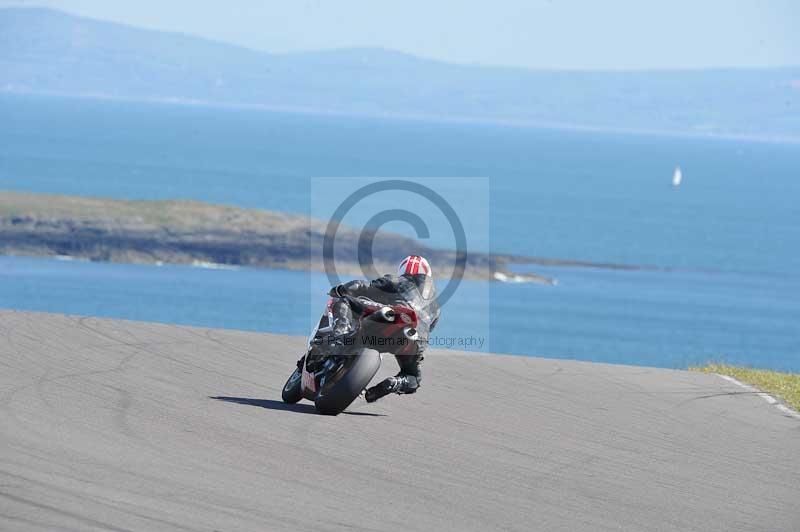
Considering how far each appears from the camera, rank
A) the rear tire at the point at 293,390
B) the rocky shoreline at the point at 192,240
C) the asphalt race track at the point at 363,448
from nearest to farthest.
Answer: the asphalt race track at the point at 363,448, the rear tire at the point at 293,390, the rocky shoreline at the point at 192,240

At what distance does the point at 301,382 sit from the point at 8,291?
87.5 metres

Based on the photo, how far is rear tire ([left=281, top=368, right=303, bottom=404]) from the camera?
1255cm

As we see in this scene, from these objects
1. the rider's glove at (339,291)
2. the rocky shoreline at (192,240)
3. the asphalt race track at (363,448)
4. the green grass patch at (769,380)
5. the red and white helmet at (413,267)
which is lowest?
the rocky shoreline at (192,240)

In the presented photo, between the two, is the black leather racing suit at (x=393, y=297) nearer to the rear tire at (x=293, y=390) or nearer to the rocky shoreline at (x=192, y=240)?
the rear tire at (x=293, y=390)

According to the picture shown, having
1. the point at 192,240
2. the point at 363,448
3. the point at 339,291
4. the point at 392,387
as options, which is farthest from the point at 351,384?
the point at 192,240

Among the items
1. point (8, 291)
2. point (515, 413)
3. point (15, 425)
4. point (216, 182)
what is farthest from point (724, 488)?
point (216, 182)

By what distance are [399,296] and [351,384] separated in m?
0.95

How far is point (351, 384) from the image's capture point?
11.8 meters

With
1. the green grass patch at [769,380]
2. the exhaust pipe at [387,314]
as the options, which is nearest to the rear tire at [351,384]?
the exhaust pipe at [387,314]

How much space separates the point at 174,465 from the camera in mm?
9180

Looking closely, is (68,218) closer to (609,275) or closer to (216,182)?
(609,275)

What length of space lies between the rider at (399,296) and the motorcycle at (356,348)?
77mm

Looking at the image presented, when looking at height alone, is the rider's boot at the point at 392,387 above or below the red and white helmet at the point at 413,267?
below

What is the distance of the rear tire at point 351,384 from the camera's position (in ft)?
38.4
